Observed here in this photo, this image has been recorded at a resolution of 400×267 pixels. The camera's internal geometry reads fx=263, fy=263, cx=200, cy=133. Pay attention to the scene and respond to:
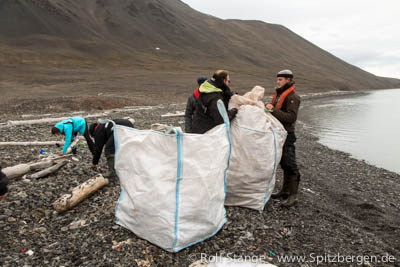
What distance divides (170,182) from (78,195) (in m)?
1.97

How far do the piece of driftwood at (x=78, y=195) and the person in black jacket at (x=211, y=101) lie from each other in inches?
72.7

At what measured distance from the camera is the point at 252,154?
12.6 feet

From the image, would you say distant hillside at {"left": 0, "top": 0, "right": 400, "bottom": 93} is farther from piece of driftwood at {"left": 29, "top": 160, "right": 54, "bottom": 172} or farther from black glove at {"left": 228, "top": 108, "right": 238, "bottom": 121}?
black glove at {"left": 228, "top": 108, "right": 238, "bottom": 121}

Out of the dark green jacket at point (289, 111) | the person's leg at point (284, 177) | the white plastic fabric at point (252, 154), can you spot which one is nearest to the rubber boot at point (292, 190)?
the person's leg at point (284, 177)

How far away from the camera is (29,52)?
49.6 m

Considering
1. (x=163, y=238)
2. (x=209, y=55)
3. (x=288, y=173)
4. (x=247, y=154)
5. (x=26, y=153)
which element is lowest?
(x=26, y=153)

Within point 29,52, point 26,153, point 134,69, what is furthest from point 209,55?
point 26,153

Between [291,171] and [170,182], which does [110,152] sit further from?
[291,171]

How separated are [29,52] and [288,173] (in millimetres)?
58436

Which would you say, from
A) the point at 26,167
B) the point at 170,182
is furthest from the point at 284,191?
the point at 26,167

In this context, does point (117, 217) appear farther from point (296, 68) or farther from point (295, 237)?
point (296, 68)

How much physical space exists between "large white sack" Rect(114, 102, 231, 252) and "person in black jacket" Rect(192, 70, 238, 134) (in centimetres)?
71

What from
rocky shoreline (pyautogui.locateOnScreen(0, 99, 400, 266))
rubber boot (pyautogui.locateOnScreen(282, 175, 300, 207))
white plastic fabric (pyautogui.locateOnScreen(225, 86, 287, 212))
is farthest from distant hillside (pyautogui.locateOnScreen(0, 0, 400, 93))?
rubber boot (pyautogui.locateOnScreen(282, 175, 300, 207))

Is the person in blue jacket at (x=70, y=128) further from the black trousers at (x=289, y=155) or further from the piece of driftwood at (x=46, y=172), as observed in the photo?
the black trousers at (x=289, y=155)
